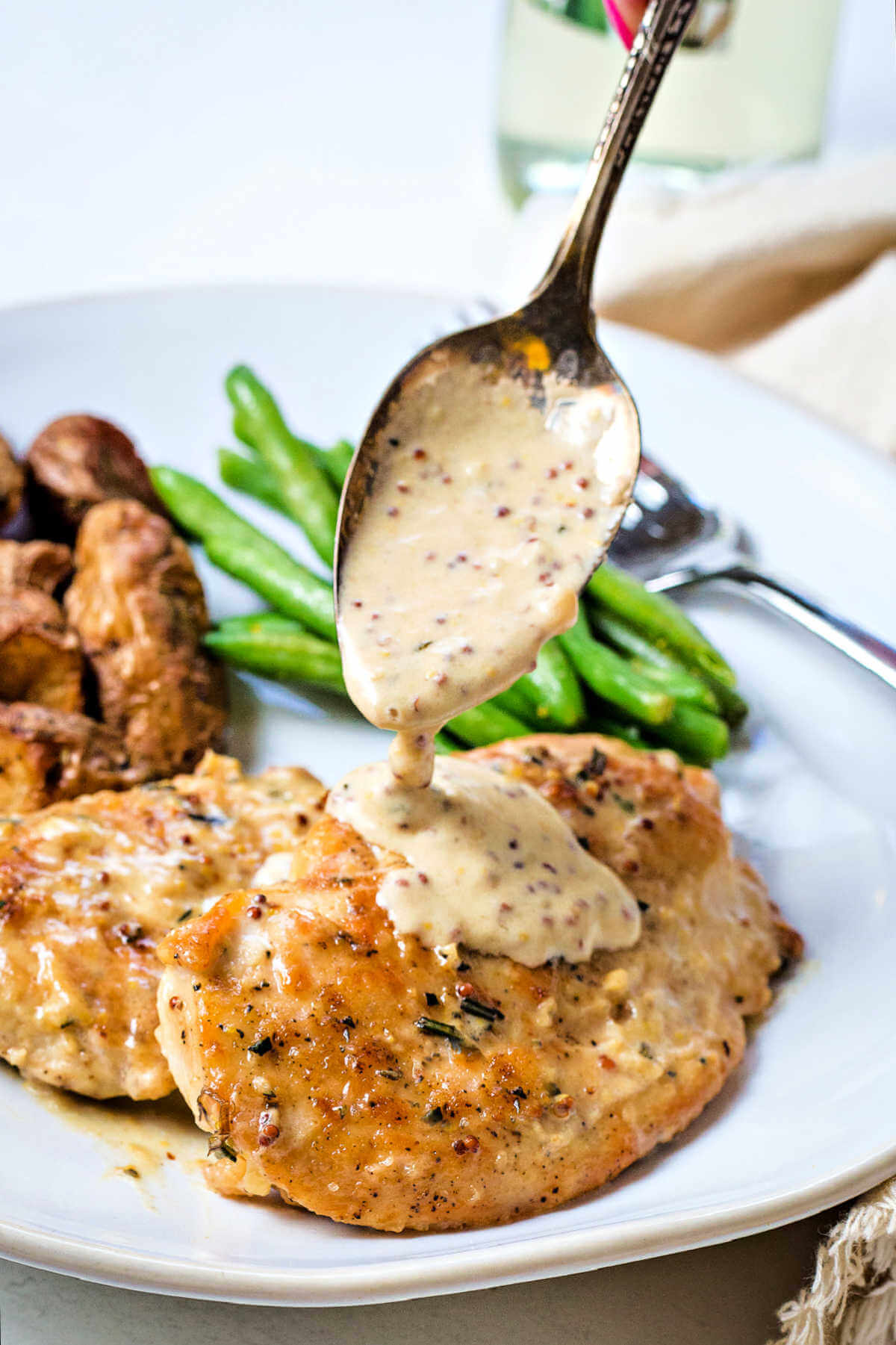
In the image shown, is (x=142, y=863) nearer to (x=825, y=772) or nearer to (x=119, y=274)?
(x=825, y=772)

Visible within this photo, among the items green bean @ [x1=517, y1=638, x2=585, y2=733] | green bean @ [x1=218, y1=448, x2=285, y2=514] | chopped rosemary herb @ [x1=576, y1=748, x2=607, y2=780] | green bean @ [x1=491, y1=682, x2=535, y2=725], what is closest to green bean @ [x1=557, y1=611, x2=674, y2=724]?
green bean @ [x1=517, y1=638, x2=585, y2=733]

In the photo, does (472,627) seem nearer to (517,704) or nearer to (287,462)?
(517,704)

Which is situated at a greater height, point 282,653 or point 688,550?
point 688,550

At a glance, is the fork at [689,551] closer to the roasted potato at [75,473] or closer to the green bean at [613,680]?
the green bean at [613,680]

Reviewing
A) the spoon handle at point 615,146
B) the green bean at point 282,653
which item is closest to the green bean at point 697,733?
the green bean at point 282,653

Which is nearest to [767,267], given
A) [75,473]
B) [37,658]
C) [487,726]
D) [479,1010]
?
[487,726]

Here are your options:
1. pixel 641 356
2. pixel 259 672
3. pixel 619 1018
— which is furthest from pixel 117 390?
pixel 619 1018
